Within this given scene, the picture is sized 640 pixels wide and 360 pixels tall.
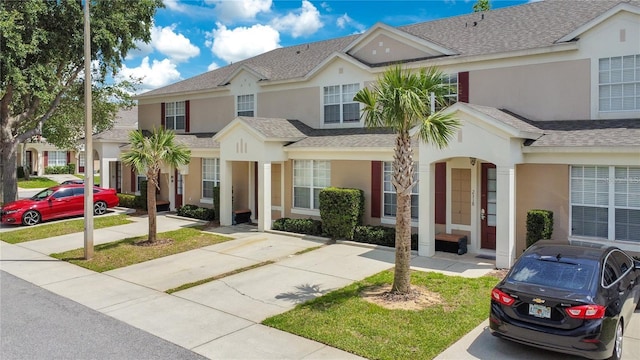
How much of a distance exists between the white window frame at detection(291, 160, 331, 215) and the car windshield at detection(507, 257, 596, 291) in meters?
10.1

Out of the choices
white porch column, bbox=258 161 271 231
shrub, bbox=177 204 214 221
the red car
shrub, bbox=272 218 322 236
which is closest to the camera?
shrub, bbox=272 218 322 236

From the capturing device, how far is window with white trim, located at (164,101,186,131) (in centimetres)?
2462

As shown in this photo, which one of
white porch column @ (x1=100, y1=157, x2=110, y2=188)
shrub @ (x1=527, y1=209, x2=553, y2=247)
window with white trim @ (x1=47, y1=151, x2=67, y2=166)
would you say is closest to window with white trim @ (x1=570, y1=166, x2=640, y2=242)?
shrub @ (x1=527, y1=209, x2=553, y2=247)

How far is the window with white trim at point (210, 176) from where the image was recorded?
21.0 meters

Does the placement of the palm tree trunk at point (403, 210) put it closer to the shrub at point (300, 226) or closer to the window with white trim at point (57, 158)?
the shrub at point (300, 226)

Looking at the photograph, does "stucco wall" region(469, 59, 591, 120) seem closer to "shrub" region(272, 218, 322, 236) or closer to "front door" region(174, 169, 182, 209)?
"shrub" region(272, 218, 322, 236)

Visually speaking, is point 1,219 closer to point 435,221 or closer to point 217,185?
point 217,185

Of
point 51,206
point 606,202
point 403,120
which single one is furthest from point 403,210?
point 51,206

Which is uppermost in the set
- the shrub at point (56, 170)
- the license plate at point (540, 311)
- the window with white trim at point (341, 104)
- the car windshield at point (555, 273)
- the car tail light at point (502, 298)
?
the window with white trim at point (341, 104)

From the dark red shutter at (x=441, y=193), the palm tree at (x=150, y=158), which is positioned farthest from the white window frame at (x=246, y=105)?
the dark red shutter at (x=441, y=193)

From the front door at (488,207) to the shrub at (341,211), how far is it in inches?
155

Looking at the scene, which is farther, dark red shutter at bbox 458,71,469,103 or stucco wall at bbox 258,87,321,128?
stucco wall at bbox 258,87,321,128

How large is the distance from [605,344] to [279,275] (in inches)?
286

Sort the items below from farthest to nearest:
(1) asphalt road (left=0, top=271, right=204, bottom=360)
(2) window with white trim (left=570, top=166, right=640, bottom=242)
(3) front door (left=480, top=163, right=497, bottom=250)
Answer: (3) front door (left=480, top=163, right=497, bottom=250) < (2) window with white trim (left=570, top=166, right=640, bottom=242) < (1) asphalt road (left=0, top=271, right=204, bottom=360)
